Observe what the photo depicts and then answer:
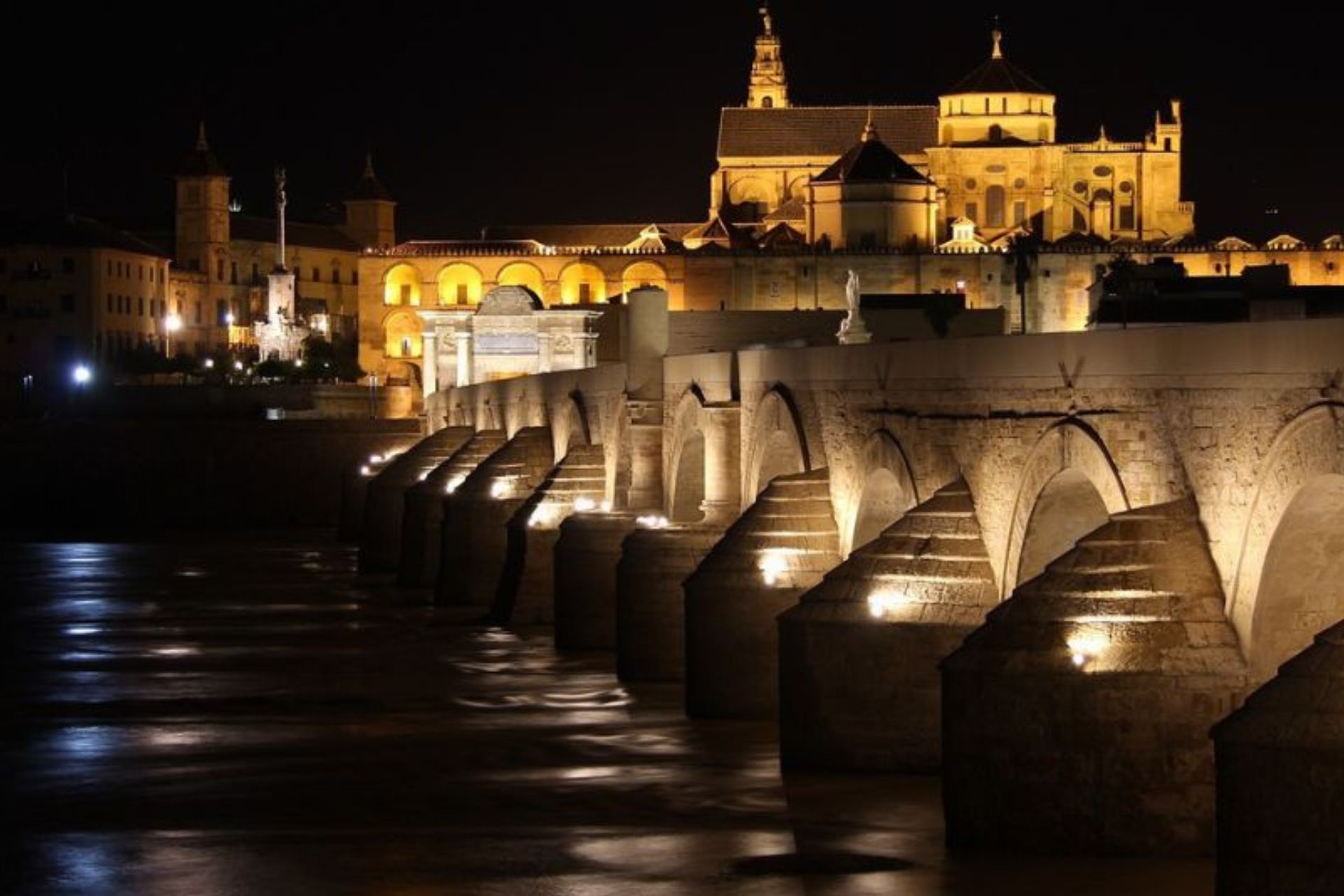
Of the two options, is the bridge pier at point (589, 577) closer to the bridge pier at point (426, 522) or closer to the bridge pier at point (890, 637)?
the bridge pier at point (890, 637)

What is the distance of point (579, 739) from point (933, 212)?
272 ft

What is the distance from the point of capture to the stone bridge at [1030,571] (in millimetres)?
16891

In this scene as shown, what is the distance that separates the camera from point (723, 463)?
32.9m

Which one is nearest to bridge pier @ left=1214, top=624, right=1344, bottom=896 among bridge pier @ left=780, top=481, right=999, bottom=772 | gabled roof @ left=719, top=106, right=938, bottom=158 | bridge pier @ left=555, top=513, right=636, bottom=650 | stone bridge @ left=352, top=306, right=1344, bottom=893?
stone bridge @ left=352, top=306, right=1344, bottom=893

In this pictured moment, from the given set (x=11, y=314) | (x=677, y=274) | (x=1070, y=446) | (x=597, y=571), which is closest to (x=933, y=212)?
(x=677, y=274)

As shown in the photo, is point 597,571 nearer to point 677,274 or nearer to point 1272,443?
point 1272,443

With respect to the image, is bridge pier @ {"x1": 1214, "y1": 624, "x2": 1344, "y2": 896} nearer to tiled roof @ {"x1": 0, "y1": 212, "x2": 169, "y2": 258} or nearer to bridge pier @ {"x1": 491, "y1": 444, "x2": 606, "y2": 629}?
bridge pier @ {"x1": 491, "y1": 444, "x2": 606, "y2": 629}

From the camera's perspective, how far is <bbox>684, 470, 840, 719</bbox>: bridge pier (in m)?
26.8

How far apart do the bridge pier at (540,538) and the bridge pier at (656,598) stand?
8155mm

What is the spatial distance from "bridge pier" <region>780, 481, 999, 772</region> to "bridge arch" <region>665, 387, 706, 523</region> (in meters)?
13.3

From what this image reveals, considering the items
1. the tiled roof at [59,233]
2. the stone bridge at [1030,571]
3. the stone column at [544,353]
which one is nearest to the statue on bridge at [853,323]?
the stone bridge at [1030,571]

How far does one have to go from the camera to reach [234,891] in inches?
774

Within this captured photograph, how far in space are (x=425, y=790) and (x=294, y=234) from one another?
123m

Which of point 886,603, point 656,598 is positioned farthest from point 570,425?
point 886,603
